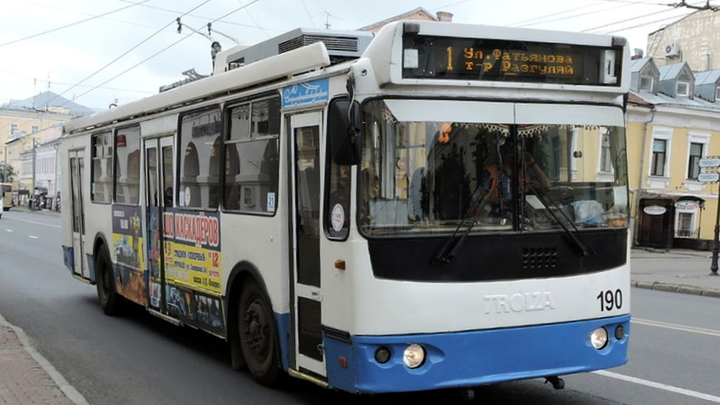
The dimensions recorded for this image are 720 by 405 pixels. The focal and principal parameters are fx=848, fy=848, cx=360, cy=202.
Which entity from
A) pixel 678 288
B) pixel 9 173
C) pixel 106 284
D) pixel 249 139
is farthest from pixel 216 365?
pixel 9 173

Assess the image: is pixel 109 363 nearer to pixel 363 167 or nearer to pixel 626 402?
pixel 363 167

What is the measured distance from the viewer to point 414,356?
5840 mm

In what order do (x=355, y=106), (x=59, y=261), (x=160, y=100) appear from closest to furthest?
(x=355, y=106)
(x=160, y=100)
(x=59, y=261)

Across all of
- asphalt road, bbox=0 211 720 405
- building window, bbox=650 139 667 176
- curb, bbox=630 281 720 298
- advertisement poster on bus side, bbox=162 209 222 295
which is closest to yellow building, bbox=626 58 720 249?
building window, bbox=650 139 667 176

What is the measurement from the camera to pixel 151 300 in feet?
34.0

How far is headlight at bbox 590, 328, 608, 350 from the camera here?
638 centimetres

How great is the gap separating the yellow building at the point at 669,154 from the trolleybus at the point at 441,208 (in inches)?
1336

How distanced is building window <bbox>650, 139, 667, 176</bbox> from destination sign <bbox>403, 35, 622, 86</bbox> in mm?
37173

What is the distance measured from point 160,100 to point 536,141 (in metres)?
5.30

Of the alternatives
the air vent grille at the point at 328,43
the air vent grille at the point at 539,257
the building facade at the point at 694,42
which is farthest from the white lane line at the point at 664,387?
the building facade at the point at 694,42

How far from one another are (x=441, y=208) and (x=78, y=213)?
9316 millimetres

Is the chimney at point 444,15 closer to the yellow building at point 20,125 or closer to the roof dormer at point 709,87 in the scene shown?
the roof dormer at point 709,87

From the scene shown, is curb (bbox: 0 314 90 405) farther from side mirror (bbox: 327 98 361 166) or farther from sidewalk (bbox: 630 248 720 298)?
sidewalk (bbox: 630 248 720 298)

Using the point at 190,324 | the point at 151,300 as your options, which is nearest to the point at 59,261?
the point at 151,300
